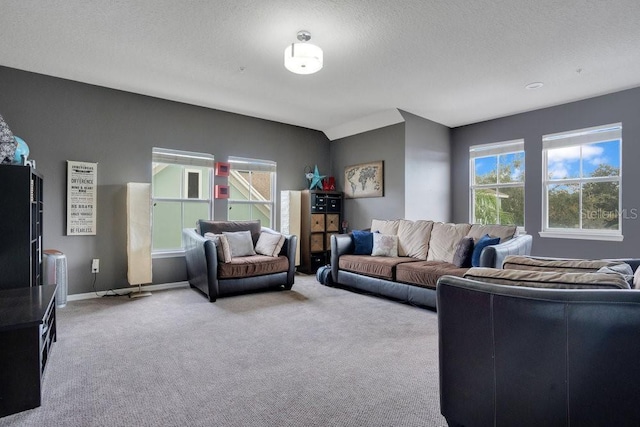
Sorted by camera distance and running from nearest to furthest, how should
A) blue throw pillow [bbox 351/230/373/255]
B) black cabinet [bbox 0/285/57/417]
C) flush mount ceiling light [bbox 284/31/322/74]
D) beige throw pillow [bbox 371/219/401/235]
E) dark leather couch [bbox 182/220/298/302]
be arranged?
black cabinet [bbox 0/285/57/417]
flush mount ceiling light [bbox 284/31/322/74]
dark leather couch [bbox 182/220/298/302]
blue throw pillow [bbox 351/230/373/255]
beige throw pillow [bbox 371/219/401/235]

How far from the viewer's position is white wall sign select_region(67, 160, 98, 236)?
3988 mm

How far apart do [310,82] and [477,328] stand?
11.3 feet

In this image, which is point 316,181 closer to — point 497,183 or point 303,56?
point 497,183

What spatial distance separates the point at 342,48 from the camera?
3.20m

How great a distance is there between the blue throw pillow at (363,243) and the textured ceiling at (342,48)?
74.2 inches

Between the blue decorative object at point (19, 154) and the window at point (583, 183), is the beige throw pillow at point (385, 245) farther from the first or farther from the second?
the blue decorative object at point (19, 154)

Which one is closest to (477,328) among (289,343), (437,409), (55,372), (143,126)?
(437,409)

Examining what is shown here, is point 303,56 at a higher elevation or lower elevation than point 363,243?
higher

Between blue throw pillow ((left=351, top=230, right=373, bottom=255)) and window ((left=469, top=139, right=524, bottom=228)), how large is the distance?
7.09ft

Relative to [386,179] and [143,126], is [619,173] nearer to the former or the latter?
[386,179]

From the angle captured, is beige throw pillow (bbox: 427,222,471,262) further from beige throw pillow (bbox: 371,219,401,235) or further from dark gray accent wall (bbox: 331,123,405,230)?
dark gray accent wall (bbox: 331,123,405,230)

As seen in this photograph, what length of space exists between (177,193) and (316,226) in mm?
2244

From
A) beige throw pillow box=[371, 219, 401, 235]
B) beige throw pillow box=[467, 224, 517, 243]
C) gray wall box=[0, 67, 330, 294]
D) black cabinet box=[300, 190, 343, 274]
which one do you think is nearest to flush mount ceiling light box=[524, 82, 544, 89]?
beige throw pillow box=[467, 224, 517, 243]

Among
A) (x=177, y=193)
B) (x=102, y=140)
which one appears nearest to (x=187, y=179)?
(x=177, y=193)
